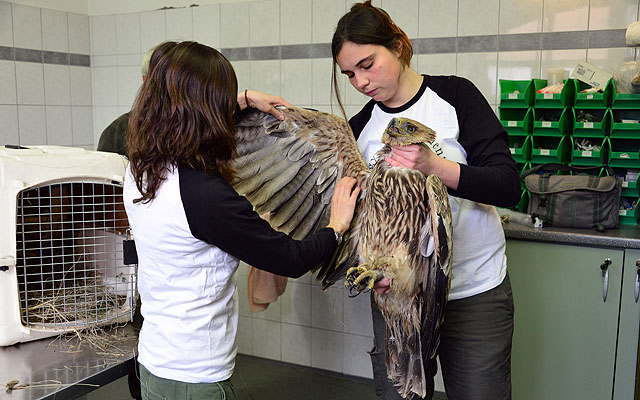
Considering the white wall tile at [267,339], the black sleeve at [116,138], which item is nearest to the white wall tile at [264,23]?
the black sleeve at [116,138]

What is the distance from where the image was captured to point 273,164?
68.2 inches

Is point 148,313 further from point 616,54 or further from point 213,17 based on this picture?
point 213,17

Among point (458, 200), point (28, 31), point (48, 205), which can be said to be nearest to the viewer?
point (458, 200)

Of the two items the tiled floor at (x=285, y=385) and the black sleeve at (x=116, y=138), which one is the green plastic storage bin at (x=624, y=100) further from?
the black sleeve at (x=116, y=138)

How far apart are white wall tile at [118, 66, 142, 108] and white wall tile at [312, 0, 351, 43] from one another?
4.57ft

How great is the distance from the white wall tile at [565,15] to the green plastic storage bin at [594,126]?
423 mm

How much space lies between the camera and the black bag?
2.63m

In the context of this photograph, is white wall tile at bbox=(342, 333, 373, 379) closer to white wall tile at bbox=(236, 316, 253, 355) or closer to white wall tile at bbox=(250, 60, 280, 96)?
white wall tile at bbox=(236, 316, 253, 355)

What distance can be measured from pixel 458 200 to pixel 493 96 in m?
1.60

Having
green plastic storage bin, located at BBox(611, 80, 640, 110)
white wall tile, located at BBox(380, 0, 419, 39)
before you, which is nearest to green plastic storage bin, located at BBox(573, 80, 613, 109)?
green plastic storage bin, located at BBox(611, 80, 640, 110)

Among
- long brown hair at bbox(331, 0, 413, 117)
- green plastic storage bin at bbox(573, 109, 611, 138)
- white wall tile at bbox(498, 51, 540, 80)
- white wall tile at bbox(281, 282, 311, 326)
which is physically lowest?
white wall tile at bbox(281, 282, 311, 326)

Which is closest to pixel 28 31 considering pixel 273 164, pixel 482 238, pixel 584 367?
pixel 273 164

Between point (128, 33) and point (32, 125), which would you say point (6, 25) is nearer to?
point (32, 125)

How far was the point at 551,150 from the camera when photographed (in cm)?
282
